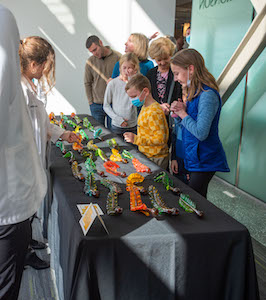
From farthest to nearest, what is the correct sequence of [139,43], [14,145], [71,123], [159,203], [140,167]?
[139,43] < [71,123] < [140,167] < [159,203] < [14,145]

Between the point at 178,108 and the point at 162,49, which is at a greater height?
the point at 162,49

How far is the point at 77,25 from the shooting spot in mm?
6590

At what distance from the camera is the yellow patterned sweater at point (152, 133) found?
99.3 inches

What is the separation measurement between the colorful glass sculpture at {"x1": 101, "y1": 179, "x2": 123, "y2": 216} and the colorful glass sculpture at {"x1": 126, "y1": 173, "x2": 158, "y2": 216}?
0.06 meters

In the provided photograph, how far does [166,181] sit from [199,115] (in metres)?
0.47

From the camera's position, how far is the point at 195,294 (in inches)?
54.4

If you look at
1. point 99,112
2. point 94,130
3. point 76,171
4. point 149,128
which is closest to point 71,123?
point 94,130

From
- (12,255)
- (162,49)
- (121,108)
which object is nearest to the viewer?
(12,255)

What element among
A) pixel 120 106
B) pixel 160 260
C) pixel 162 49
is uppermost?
pixel 162 49

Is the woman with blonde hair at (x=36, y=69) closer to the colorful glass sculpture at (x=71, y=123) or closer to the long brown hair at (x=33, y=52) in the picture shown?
the long brown hair at (x=33, y=52)

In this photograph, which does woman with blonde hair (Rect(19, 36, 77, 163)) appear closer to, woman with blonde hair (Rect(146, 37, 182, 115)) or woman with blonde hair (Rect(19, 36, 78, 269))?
woman with blonde hair (Rect(19, 36, 78, 269))

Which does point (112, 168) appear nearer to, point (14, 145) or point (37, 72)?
point (37, 72)

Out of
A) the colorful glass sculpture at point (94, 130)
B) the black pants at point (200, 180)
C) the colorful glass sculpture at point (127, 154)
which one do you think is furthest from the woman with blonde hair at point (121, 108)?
the black pants at point (200, 180)

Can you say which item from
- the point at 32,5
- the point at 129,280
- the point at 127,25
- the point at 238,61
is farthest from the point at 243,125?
the point at 32,5
